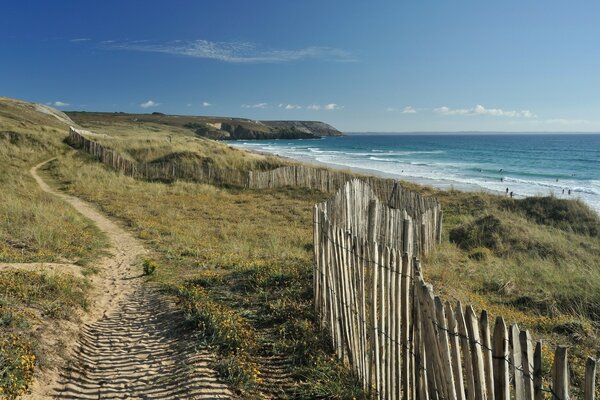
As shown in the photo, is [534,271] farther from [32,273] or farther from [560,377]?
[32,273]

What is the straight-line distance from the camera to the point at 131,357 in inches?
202

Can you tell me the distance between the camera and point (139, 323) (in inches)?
239

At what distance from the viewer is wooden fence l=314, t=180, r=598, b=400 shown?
243 centimetres

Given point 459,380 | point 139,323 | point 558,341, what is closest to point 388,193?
point 558,341

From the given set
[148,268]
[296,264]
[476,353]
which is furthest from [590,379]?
[148,268]

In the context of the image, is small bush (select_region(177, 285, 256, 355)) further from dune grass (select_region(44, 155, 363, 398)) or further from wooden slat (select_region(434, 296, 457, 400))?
wooden slat (select_region(434, 296, 457, 400))

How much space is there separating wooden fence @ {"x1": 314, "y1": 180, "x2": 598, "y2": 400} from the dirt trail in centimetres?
147

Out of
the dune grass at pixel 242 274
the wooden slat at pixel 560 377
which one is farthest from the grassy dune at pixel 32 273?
the wooden slat at pixel 560 377

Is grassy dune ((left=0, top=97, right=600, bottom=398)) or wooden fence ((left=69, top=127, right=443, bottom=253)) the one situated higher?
wooden fence ((left=69, top=127, right=443, bottom=253))

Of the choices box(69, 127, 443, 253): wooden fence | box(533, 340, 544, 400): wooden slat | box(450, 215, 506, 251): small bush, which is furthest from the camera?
box(69, 127, 443, 253): wooden fence

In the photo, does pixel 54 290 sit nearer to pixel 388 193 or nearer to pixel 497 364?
pixel 497 364

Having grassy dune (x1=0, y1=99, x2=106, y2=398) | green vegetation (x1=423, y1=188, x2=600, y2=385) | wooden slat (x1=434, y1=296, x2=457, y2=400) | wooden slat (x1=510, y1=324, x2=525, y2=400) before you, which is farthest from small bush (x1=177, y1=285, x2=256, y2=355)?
green vegetation (x1=423, y1=188, x2=600, y2=385)

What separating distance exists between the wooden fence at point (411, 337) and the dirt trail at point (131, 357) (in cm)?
147

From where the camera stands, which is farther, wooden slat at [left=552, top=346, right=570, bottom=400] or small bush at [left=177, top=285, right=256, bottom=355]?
small bush at [left=177, top=285, right=256, bottom=355]
